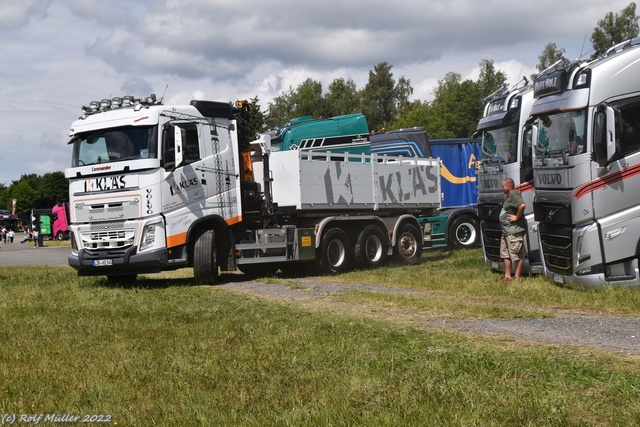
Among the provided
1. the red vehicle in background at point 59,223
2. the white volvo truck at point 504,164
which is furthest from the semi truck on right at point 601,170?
the red vehicle in background at point 59,223

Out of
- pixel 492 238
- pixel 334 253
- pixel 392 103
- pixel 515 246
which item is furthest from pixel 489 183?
pixel 392 103

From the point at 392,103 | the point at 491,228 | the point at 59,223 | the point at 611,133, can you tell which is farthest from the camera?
the point at 392,103

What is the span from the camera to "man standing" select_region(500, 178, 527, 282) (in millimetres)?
14406

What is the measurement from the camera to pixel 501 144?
15.8 m

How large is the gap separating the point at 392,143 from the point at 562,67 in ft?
33.6

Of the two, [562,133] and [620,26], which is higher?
[620,26]

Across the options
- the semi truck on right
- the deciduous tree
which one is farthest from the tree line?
the semi truck on right

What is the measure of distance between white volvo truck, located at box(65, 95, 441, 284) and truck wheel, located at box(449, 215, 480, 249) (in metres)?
4.11

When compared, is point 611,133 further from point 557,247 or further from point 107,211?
point 107,211

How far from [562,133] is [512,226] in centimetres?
234

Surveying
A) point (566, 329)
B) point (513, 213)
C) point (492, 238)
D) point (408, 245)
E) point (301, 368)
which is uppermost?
point (513, 213)

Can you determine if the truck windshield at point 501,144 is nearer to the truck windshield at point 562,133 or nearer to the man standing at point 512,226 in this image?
the man standing at point 512,226

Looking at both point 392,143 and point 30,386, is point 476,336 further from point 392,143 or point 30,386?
point 392,143

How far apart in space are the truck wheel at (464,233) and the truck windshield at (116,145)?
10970 millimetres
